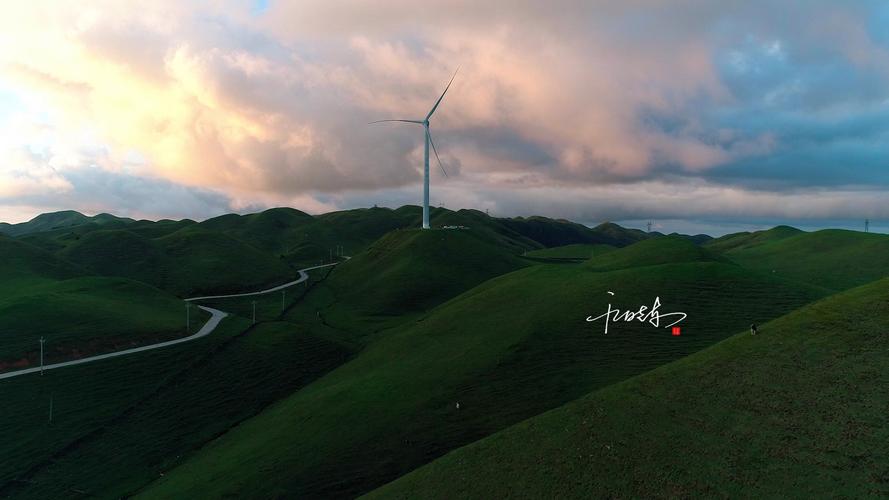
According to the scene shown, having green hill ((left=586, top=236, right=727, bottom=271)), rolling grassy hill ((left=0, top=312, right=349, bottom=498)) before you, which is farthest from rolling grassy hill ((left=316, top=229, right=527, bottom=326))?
rolling grassy hill ((left=0, top=312, right=349, bottom=498))

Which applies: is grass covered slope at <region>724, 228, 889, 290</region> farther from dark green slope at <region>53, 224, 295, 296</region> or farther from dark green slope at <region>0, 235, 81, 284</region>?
dark green slope at <region>0, 235, 81, 284</region>

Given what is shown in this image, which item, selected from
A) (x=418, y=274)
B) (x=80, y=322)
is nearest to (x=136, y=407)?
(x=80, y=322)

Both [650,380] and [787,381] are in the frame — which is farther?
[650,380]

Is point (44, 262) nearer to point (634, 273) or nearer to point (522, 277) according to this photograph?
point (522, 277)

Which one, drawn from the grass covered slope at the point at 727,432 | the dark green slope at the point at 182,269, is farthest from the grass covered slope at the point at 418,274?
the grass covered slope at the point at 727,432

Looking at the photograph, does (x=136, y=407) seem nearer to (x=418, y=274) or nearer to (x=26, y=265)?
(x=418, y=274)

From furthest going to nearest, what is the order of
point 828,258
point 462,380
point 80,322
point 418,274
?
point 418,274 → point 828,258 → point 80,322 → point 462,380

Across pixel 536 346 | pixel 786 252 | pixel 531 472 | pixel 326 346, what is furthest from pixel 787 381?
pixel 786 252
